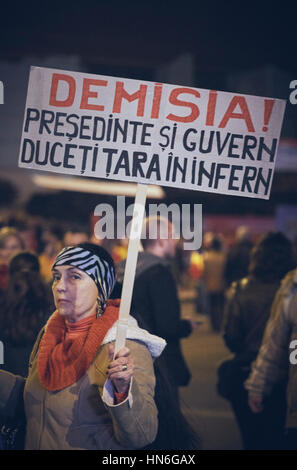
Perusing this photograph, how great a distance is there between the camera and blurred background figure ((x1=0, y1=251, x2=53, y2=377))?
13.8ft

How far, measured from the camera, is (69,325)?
3121 millimetres

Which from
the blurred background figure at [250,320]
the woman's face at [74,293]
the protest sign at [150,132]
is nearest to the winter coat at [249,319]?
the blurred background figure at [250,320]

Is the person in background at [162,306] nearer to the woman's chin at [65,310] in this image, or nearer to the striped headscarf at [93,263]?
the striped headscarf at [93,263]

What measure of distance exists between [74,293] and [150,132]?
950 mm

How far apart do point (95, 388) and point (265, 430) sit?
2438 millimetres

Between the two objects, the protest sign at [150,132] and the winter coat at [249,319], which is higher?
the protest sign at [150,132]

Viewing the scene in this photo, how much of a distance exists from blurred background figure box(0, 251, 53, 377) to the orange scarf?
3.11ft

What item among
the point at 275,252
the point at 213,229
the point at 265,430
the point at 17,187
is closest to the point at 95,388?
the point at 265,430

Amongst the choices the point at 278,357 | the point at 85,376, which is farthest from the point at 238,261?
the point at 85,376

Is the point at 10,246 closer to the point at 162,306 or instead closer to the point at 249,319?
the point at 162,306

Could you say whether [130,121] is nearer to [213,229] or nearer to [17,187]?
[213,229]

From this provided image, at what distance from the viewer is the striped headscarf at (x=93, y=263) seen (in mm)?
3164

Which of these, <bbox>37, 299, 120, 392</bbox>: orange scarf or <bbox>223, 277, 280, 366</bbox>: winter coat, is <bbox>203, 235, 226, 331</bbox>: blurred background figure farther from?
<bbox>37, 299, 120, 392</bbox>: orange scarf

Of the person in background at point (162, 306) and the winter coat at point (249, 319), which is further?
the winter coat at point (249, 319)
